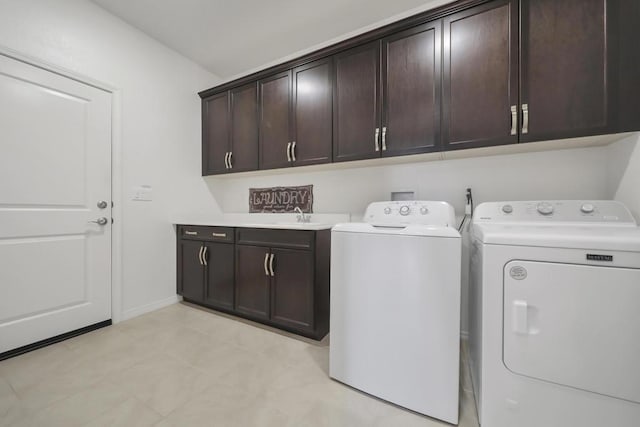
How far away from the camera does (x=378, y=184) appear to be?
6.98ft

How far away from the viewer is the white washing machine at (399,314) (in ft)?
3.58

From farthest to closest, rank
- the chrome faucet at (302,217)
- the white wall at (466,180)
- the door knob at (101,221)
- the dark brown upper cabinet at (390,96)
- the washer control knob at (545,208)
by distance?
the chrome faucet at (302,217) < the door knob at (101,221) < the dark brown upper cabinet at (390,96) < the white wall at (466,180) < the washer control knob at (545,208)

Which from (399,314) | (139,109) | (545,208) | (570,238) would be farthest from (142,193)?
(545,208)

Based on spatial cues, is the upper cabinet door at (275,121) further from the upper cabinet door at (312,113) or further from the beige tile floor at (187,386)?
the beige tile floor at (187,386)

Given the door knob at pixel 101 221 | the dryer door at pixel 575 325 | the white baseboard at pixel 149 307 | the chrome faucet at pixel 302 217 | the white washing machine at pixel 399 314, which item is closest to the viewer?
the dryer door at pixel 575 325

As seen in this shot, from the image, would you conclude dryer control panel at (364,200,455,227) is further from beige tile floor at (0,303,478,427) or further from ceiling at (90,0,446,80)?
ceiling at (90,0,446,80)

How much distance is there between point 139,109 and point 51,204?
1058mm

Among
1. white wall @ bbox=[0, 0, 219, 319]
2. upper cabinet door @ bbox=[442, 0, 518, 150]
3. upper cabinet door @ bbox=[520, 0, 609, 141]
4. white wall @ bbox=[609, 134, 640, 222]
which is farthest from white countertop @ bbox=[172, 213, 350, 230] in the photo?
white wall @ bbox=[609, 134, 640, 222]

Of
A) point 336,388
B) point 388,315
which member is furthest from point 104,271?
point 388,315

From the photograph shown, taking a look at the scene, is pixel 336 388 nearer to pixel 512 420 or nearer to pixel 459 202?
pixel 512 420

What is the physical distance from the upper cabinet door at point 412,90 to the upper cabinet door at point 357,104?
0.07m

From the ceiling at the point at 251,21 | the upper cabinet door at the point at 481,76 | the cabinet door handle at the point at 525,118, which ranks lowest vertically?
the cabinet door handle at the point at 525,118

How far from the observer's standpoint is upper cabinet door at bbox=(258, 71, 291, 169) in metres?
2.25

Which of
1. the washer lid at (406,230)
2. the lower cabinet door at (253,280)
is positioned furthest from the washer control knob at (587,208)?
the lower cabinet door at (253,280)
